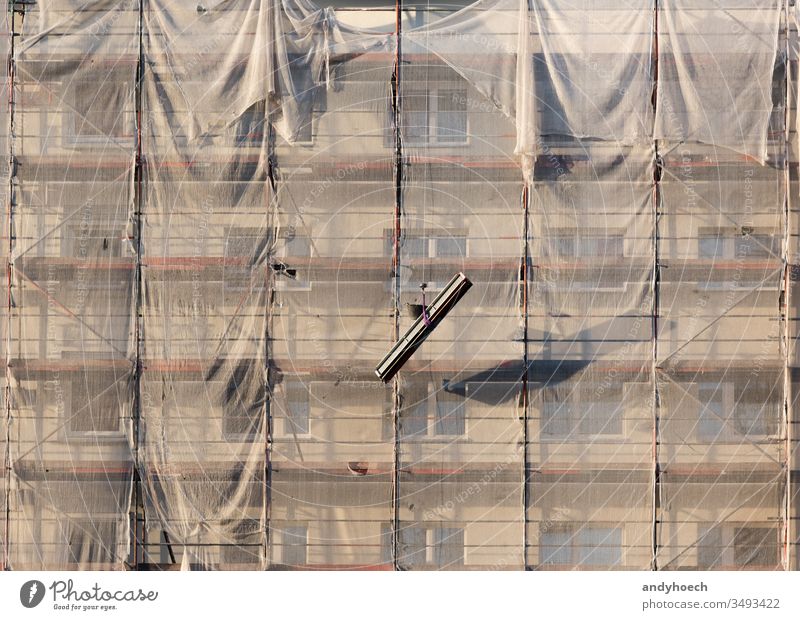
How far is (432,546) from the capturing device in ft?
25.3

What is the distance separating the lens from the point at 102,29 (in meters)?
7.77

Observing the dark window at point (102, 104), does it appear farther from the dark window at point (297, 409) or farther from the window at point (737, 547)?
the window at point (737, 547)

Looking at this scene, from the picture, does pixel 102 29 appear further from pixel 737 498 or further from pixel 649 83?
pixel 737 498

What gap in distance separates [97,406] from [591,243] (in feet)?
14.3

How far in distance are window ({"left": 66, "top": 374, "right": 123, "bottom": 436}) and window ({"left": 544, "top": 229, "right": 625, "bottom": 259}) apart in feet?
12.8

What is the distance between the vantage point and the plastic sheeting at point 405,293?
25.1 ft

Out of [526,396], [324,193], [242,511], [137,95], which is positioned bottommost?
[242,511]

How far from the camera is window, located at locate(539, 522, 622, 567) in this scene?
7.66m

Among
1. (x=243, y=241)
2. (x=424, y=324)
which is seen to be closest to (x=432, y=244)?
(x=424, y=324)

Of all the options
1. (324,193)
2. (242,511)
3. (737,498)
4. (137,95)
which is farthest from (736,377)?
(137,95)

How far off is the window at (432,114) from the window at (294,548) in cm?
345

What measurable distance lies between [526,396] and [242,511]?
2564 mm

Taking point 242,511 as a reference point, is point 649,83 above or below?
above
